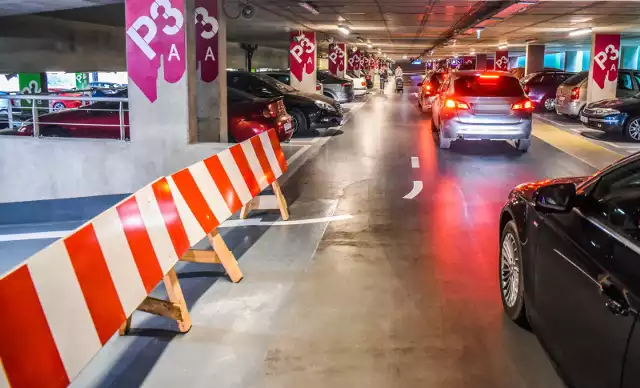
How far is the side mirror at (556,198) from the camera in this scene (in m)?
3.60

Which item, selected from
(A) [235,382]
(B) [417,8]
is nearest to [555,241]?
(A) [235,382]

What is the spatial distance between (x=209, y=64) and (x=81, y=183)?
9.94 ft

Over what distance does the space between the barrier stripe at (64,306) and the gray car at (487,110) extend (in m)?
11.0

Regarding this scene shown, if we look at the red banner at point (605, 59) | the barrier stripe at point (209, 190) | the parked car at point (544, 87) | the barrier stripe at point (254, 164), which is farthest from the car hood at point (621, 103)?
the barrier stripe at point (209, 190)

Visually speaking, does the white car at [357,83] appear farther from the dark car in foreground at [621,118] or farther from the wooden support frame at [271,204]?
the wooden support frame at [271,204]

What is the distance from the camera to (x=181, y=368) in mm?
4117

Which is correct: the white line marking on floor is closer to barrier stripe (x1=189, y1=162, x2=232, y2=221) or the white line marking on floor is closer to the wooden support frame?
the wooden support frame

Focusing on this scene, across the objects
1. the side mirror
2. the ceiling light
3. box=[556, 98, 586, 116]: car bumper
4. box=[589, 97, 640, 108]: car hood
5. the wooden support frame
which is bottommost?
the wooden support frame

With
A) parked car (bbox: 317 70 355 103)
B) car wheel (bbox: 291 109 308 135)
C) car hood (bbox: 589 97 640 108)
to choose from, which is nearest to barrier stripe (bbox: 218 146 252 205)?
car wheel (bbox: 291 109 308 135)

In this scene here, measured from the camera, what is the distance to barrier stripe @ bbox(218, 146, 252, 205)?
263 inches

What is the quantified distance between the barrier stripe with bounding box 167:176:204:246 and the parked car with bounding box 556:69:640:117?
17.5 meters

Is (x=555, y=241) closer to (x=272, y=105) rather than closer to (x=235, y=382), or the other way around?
(x=235, y=382)

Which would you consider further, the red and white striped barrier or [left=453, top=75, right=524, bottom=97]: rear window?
[left=453, top=75, right=524, bottom=97]: rear window

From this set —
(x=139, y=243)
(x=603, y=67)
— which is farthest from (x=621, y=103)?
(x=139, y=243)
